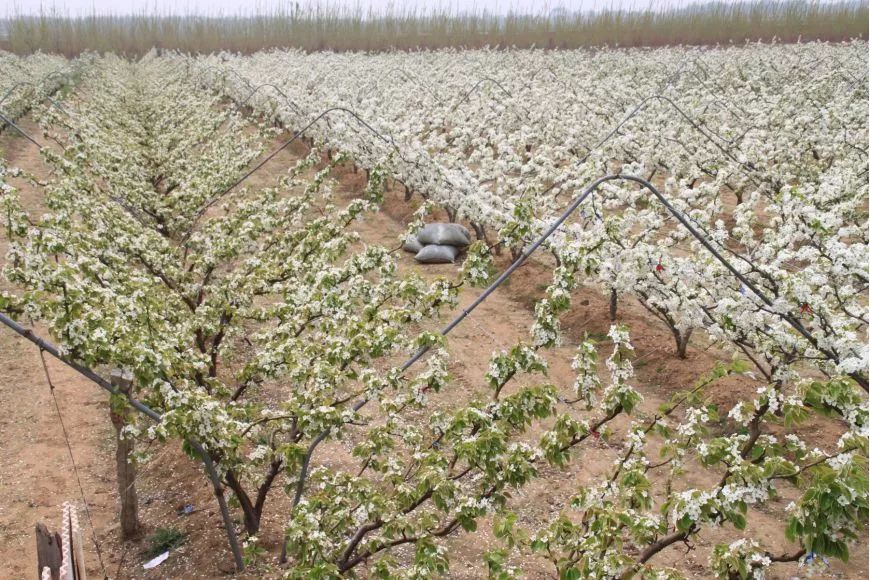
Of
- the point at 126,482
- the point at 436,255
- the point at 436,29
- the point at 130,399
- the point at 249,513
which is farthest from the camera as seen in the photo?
the point at 436,29

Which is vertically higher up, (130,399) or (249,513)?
(130,399)

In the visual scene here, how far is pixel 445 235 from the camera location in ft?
41.9

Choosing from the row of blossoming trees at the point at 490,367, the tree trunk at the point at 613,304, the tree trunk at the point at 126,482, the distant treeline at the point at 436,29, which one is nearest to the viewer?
the row of blossoming trees at the point at 490,367

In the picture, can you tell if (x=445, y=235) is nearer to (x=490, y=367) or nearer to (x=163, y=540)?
(x=163, y=540)

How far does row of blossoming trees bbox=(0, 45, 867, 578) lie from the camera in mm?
4148

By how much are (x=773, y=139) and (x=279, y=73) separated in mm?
20301

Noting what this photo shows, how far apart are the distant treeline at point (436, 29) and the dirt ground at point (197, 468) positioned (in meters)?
37.0

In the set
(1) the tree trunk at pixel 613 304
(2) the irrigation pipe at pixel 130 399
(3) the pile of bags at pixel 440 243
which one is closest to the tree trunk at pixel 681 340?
(1) the tree trunk at pixel 613 304

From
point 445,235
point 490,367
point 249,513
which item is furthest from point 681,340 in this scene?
point 249,513

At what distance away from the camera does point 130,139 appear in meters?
15.7

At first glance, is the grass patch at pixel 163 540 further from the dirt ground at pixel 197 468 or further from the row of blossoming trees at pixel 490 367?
the row of blossoming trees at pixel 490 367

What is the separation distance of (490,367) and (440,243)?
7891mm

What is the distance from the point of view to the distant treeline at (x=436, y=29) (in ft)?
143

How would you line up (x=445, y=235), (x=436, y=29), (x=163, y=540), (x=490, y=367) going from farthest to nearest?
(x=436, y=29) → (x=445, y=235) → (x=163, y=540) → (x=490, y=367)
